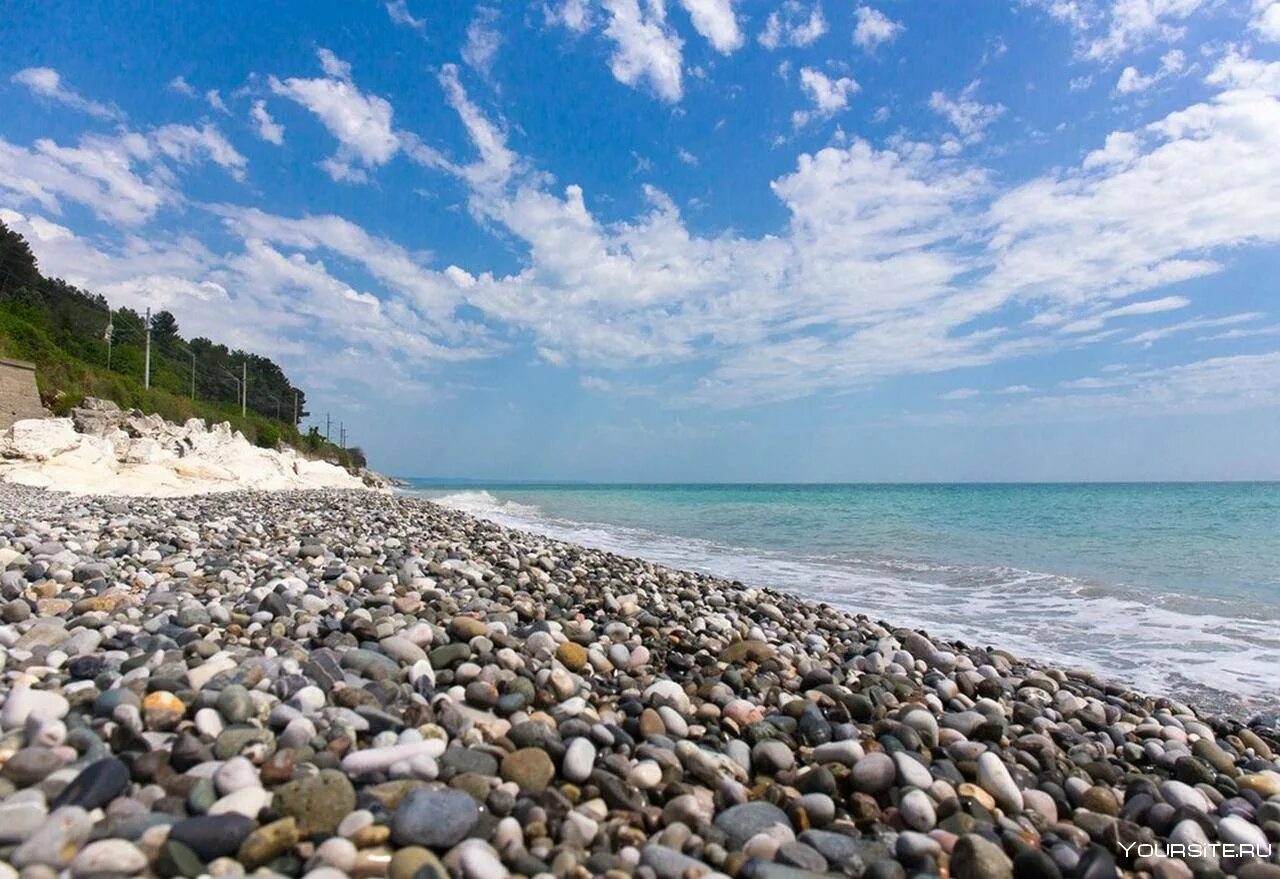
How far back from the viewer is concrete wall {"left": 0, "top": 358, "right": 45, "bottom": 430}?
20469 millimetres

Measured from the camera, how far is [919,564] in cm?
1077

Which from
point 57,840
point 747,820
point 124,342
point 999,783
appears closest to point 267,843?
point 57,840

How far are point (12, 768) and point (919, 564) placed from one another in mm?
11063

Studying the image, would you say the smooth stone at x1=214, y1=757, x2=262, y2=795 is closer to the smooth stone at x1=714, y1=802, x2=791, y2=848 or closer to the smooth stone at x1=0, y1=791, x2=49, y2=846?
the smooth stone at x1=0, y1=791, x2=49, y2=846

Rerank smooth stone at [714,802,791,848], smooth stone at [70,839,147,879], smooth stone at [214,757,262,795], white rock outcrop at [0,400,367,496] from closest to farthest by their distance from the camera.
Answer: smooth stone at [70,839,147,879] → smooth stone at [214,757,262,795] → smooth stone at [714,802,791,848] → white rock outcrop at [0,400,367,496]

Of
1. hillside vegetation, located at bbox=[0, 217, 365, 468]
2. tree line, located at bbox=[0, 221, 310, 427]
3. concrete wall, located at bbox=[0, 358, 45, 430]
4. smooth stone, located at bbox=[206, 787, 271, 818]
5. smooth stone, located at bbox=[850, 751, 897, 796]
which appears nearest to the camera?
smooth stone, located at bbox=[206, 787, 271, 818]

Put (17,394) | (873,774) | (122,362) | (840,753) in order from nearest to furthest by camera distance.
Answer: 1. (873,774)
2. (840,753)
3. (17,394)
4. (122,362)

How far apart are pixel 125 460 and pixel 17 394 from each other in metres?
8.60

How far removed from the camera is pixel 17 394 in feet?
69.7

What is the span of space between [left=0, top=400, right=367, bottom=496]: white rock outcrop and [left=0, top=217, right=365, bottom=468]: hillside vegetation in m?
3.38

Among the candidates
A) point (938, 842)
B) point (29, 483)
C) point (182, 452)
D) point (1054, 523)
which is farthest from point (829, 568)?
point (182, 452)

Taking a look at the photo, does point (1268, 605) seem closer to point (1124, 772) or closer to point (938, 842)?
point (1124, 772)

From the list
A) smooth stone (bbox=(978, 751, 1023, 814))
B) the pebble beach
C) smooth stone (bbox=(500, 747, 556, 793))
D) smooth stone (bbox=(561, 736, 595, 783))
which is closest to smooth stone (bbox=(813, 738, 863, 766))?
the pebble beach

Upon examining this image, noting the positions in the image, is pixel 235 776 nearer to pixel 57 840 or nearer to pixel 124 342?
pixel 57 840
